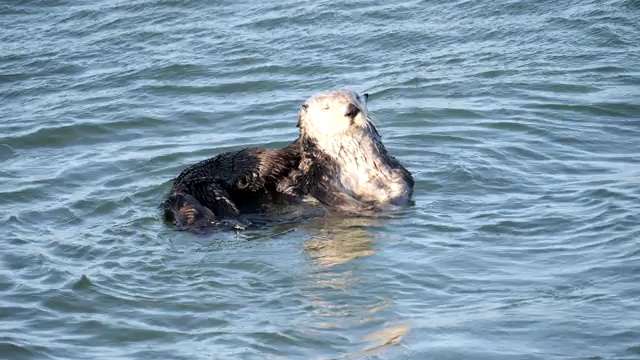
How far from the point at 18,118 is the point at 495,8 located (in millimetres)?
5198

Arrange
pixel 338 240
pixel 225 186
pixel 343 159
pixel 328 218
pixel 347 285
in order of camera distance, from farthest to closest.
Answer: pixel 343 159, pixel 225 186, pixel 328 218, pixel 338 240, pixel 347 285

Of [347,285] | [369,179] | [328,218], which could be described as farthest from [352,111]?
[347,285]

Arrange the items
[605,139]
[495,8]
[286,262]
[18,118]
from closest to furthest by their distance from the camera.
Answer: [286,262], [605,139], [18,118], [495,8]

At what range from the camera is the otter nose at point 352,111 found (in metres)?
8.20

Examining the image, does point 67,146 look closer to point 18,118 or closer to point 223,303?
point 18,118

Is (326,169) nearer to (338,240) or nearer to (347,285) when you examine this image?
(338,240)

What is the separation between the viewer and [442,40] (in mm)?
12062

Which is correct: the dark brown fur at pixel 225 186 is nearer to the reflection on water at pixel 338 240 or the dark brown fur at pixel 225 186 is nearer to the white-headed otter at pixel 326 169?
the white-headed otter at pixel 326 169

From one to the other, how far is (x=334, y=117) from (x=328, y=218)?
771mm

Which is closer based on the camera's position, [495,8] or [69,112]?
[69,112]

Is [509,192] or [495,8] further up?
[495,8]

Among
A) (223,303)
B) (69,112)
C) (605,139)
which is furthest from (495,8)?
(223,303)

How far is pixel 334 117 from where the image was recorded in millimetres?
8258

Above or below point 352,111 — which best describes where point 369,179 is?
below
